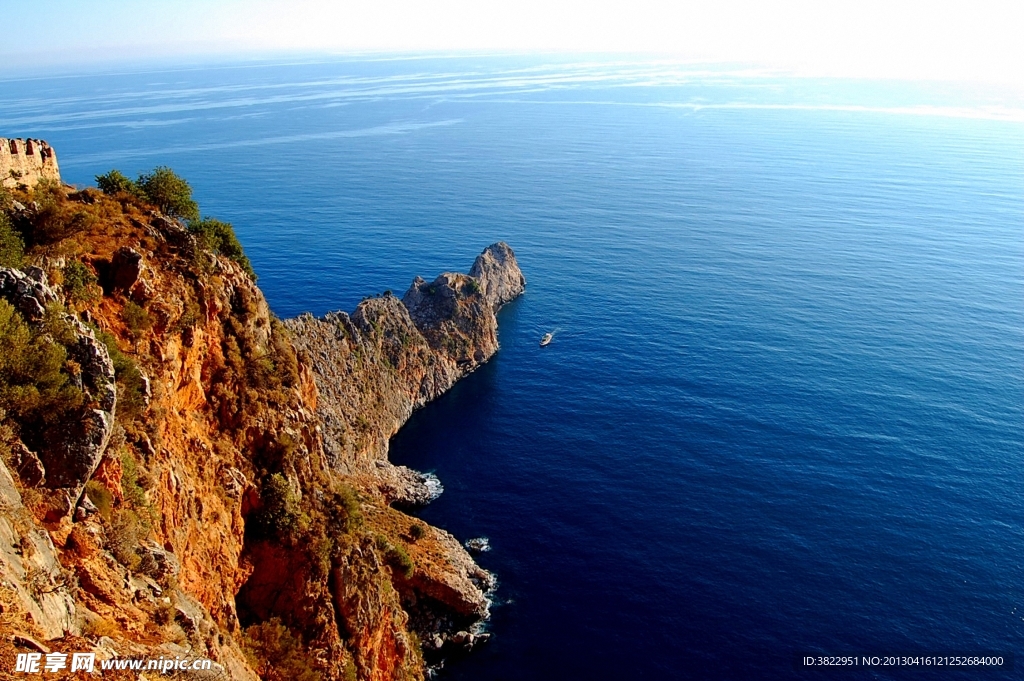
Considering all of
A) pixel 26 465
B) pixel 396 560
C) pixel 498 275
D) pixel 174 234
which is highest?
pixel 174 234

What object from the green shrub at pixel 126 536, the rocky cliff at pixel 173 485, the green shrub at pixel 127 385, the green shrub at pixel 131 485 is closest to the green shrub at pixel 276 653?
the rocky cliff at pixel 173 485

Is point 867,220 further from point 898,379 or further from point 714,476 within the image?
point 714,476

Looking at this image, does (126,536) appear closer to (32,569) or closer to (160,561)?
(160,561)

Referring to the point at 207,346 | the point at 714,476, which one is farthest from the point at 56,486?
the point at 714,476

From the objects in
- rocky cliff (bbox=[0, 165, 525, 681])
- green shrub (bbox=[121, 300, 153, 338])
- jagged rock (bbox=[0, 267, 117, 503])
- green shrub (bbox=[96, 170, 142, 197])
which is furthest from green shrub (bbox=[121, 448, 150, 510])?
green shrub (bbox=[96, 170, 142, 197])

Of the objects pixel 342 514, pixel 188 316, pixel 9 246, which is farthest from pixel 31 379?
pixel 342 514

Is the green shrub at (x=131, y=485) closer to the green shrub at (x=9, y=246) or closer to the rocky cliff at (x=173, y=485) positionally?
the rocky cliff at (x=173, y=485)
